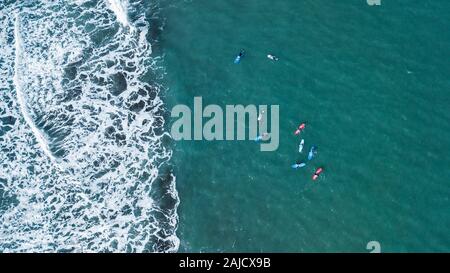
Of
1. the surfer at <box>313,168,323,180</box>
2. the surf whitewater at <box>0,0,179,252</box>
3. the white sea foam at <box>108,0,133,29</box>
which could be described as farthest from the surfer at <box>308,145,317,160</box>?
the white sea foam at <box>108,0,133,29</box>

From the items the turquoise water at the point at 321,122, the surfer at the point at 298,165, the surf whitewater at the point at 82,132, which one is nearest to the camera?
the turquoise water at the point at 321,122

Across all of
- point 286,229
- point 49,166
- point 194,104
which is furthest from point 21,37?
point 286,229

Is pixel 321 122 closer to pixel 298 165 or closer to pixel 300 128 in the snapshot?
pixel 300 128

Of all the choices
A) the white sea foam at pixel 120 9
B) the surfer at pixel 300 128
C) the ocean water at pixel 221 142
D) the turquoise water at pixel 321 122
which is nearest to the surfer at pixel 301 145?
the turquoise water at pixel 321 122

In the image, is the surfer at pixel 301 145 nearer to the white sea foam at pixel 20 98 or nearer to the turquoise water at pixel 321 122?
Result: the turquoise water at pixel 321 122

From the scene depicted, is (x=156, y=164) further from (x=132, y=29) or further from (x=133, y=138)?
(x=132, y=29)

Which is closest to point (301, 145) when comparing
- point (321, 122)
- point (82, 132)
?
point (321, 122)
